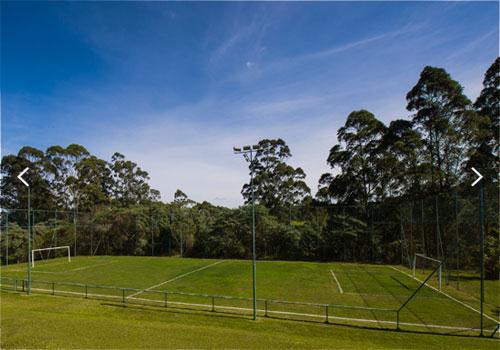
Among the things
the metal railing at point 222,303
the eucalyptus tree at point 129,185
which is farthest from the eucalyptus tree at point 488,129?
the eucalyptus tree at point 129,185

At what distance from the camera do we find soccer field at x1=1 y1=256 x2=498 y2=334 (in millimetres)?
11906

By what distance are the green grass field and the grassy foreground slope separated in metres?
0.08

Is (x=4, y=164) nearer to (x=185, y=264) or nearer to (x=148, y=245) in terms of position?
(x=148, y=245)

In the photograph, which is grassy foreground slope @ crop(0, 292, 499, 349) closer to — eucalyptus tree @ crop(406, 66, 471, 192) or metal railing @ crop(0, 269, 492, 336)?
metal railing @ crop(0, 269, 492, 336)

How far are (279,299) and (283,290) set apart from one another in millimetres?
2019

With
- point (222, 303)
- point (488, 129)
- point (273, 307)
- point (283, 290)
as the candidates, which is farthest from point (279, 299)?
point (488, 129)

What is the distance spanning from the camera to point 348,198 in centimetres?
3225

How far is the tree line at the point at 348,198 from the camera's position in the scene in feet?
77.1

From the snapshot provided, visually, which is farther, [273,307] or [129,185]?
Answer: [129,185]

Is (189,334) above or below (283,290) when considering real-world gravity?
above

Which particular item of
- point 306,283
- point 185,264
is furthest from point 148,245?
point 306,283

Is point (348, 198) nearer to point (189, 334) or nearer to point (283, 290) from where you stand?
point (283, 290)

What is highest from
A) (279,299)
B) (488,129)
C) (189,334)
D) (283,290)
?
(488,129)

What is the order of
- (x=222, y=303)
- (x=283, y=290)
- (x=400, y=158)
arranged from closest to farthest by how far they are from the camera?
(x=222, y=303), (x=283, y=290), (x=400, y=158)
